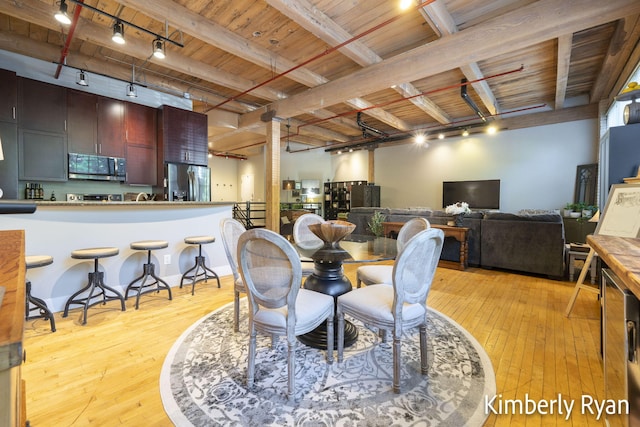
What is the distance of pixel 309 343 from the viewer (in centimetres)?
224

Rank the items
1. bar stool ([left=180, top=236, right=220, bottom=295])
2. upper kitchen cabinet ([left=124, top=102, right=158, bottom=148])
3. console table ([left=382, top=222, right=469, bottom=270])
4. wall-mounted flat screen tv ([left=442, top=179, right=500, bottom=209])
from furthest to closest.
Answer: wall-mounted flat screen tv ([left=442, top=179, right=500, bottom=209]) → upper kitchen cabinet ([left=124, top=102, right=158, bottom=148]) → console table ([left=382, top=222, right=469, bottom=270]) → bar stool ([left=180, top=236, right=220, bottom=295])

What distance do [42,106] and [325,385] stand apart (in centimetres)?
518

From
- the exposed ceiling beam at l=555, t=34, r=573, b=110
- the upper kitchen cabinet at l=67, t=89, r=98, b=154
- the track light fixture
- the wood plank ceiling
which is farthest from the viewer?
the upper kitchen cabinet at l=67, t=89, r=98, b=154

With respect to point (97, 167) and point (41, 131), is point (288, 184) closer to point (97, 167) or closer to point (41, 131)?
point (97, 167)

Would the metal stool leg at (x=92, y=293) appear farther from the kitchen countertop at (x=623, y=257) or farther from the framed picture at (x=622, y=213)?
the framed picture at (x=622, y=213)

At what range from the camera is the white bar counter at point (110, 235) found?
2777 millimetres

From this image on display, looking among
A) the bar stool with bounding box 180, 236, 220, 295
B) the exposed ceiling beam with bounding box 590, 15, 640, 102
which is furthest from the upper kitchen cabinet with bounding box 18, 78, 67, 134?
the exposed ceiling beam with bounding box 590, 15, 640, 102

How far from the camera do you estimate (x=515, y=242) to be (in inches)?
170

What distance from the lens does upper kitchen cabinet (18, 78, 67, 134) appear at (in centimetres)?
380

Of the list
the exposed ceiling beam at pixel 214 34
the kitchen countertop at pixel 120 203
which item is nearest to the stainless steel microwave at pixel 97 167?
the kitchen countertop at pixel 120 203

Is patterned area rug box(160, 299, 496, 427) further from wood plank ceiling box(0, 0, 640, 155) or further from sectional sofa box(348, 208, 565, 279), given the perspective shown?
wood plank ceiling box(0, 0, 640, 155)

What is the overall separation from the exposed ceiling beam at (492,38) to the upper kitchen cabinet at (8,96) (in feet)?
14.1

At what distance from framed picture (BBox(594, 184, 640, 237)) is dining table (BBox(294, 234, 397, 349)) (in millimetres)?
1460

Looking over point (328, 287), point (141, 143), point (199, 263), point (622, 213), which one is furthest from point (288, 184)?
point (622, 213)
